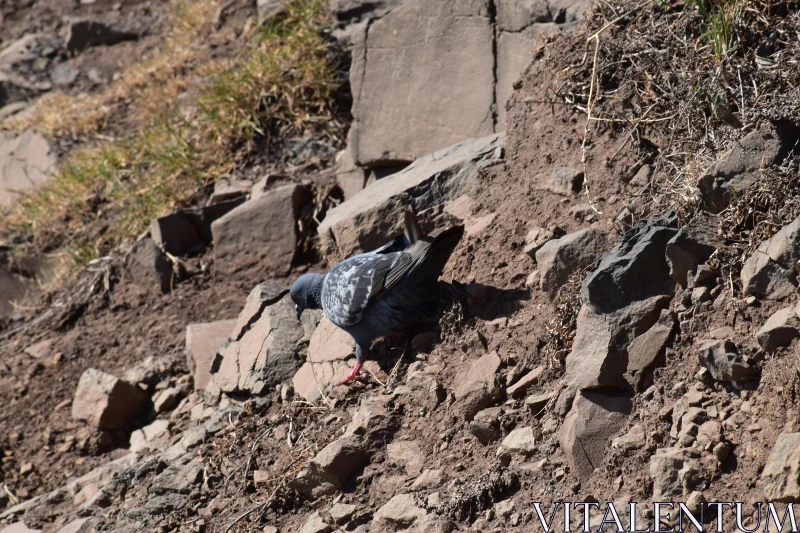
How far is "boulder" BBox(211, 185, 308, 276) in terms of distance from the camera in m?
6.14

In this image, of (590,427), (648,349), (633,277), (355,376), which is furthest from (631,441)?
(355,376)

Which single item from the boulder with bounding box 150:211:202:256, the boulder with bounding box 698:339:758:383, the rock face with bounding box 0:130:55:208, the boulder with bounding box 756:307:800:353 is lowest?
the boulder with bounding box 150:211:202:256

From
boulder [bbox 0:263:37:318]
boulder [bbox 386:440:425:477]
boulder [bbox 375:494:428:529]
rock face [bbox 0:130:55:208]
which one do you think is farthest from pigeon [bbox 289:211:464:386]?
rock face [bbox 0:130:55:208]

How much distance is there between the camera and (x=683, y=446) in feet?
9.75

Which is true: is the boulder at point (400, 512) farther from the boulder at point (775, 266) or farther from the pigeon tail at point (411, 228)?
the boulder at point (775, 266)

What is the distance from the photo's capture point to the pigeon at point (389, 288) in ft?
13.8

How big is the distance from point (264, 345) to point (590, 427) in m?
2.35

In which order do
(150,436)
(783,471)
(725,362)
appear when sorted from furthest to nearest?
(150,436)
(725,362)
(783,471)

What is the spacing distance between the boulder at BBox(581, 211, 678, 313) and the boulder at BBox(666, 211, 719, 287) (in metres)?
0.05

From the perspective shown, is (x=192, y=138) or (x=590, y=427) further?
(x=192, y=138)

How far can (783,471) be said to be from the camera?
260 cm

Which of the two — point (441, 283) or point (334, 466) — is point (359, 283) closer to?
point (441, 283)

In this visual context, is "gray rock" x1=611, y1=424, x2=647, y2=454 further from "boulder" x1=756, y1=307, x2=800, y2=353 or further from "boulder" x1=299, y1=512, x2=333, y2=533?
"boulder" x1=299, y1=512, x2=333, y2=533

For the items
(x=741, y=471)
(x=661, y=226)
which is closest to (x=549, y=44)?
(x=661, y=226)
